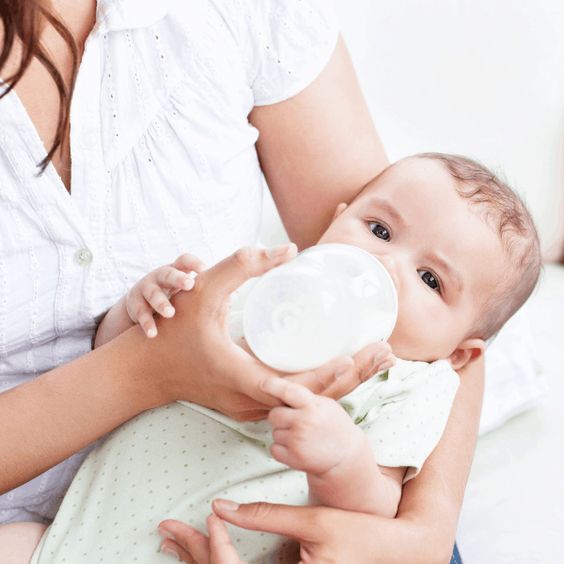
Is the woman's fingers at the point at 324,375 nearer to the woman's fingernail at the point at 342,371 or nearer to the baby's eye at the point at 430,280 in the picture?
the woman's fingernail at the point at 342,371

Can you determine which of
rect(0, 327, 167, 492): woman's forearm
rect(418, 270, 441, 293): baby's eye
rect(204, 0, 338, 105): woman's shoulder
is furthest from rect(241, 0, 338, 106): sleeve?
rect(0, 327, 167, 492): woman's forearm

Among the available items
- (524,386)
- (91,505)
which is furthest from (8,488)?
(524,386)

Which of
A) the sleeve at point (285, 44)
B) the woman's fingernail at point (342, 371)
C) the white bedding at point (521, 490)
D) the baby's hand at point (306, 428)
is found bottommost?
the white bedding at point (521, 490)

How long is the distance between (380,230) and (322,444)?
1.21 ft

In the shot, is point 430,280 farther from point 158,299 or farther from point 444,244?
point 158,299

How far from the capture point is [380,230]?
3.71 ft

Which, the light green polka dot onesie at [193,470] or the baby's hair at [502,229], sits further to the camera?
the baby's hair at [502,229]

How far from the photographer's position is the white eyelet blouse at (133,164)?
1057 mm

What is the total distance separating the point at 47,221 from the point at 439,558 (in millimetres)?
583

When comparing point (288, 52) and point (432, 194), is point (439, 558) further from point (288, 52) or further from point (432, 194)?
point (288, 52)

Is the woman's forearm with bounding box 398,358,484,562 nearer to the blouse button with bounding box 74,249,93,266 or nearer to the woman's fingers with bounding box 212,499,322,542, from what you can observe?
the woman's fingers with bounding box 212,499,322,542

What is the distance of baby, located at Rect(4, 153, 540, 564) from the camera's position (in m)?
0.99

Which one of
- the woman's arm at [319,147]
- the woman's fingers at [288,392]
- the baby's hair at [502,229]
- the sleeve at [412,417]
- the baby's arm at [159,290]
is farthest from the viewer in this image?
the woman's arm at [319,147]

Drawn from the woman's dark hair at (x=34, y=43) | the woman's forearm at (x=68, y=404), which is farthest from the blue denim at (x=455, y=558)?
the woman's dark hair at (x=34, y=43)
